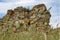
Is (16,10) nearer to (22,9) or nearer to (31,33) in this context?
(22,9)

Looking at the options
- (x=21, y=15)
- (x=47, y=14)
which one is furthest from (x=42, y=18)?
(x=21, y=15)

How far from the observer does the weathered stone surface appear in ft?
13.9

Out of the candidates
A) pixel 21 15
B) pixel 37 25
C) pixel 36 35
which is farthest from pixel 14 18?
pixel 36 35

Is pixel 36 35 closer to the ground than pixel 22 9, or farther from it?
closer to the ground

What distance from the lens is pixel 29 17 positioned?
A: 437 cm

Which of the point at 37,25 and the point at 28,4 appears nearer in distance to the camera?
the point at 37,25

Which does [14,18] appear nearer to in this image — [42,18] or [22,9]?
[22,9]

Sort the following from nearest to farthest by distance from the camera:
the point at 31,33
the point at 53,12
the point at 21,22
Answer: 1. the point at 31,33
2. the point at 21,22
3. the point at 53,12

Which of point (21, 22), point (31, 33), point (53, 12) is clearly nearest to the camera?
point (31, 33)

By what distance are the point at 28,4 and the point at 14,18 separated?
1.74ft

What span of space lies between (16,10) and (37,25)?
1.98 ft

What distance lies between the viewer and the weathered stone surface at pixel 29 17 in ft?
13.9

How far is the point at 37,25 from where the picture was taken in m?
4.21

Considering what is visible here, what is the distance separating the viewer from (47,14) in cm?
435
